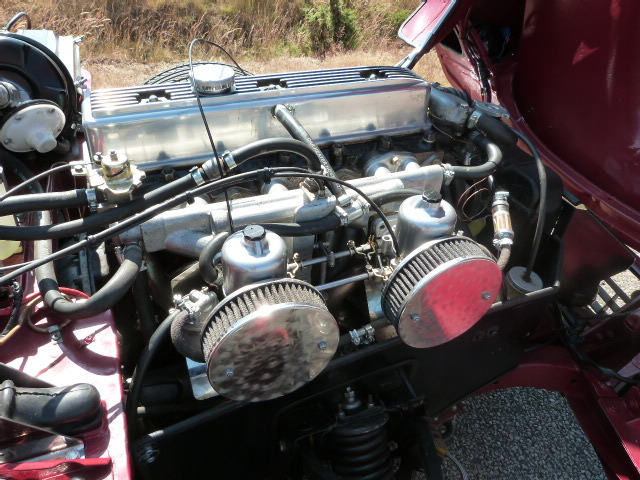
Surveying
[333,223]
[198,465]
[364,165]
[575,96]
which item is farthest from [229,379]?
[575,96]

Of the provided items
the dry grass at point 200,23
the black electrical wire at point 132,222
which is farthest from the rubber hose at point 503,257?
the dry grass at point 200,23

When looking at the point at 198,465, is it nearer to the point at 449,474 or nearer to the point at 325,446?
the point at 325,446

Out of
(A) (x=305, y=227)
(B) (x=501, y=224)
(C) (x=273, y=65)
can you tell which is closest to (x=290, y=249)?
(A) (x=305, y=227)

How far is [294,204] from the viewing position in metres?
1.35

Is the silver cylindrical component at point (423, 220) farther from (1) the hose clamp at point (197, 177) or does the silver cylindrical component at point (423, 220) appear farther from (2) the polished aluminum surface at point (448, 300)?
(1) the hose clamp at point (197, 177)

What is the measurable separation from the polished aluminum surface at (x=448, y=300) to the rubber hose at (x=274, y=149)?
17.8 inches

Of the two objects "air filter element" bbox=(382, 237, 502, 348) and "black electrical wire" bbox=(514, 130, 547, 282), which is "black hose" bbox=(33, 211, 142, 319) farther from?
"black electrical wire" bbox=(514, 130, 547, 282)

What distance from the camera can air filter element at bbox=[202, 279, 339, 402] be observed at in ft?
3.33

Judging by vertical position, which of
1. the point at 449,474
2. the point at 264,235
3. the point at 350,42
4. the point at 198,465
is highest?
the point at 264,235

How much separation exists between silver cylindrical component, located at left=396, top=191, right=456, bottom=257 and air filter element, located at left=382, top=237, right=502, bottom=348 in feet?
0.16

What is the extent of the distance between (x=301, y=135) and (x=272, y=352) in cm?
61

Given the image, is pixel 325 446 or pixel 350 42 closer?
pixel 325 446

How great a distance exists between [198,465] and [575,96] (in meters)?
1.74

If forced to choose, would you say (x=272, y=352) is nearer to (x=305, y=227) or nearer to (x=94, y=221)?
(x=305, y=227)
